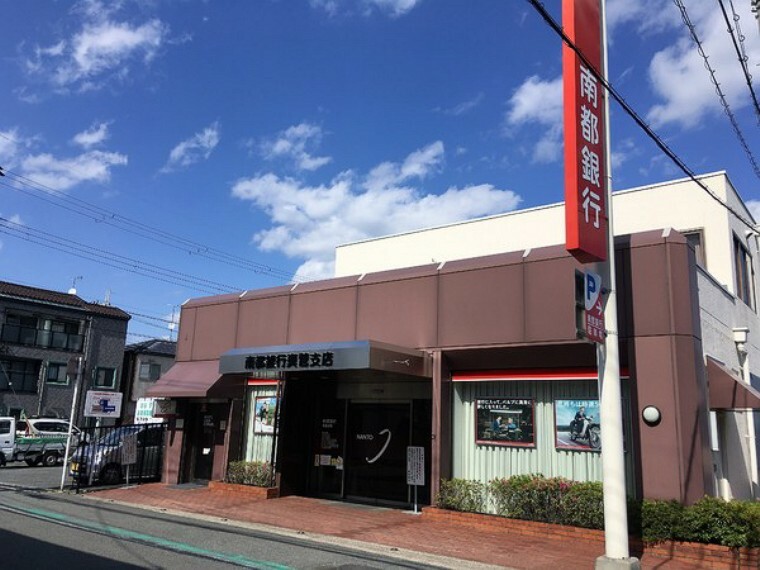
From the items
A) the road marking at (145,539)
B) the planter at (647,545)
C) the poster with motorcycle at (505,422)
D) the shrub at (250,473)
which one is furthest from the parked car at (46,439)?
the planter at (647,545)

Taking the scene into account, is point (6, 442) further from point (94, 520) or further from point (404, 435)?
point (404, 435)

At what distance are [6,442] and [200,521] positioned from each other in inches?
739

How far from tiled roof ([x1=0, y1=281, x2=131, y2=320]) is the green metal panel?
33.8 m

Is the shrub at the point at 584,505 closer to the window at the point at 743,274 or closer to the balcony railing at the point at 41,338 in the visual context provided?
the window at the point at 743,274

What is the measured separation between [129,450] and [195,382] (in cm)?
279

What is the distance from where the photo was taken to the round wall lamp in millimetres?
11062

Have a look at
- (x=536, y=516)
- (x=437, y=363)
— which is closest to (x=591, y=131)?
(x=437, y=363)

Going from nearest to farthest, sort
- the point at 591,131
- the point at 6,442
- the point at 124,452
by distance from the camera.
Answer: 1. the point at 591,131
2. the point at 124,452
3. the point at 6,442

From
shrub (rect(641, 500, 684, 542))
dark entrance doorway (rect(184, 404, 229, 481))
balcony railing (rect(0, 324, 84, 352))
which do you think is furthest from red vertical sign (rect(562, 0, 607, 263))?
balcony railing (rect(0, 324, 84, 352))

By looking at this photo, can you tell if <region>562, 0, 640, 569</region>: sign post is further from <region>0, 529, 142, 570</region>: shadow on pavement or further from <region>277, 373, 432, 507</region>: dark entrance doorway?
<region>0, 529, 142, 570</region>: shadow on pavement

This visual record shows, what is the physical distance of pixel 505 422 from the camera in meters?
13.4

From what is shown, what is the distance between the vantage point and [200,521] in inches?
496

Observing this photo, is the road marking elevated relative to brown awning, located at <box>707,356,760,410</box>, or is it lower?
→ lower

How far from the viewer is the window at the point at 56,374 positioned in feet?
128
